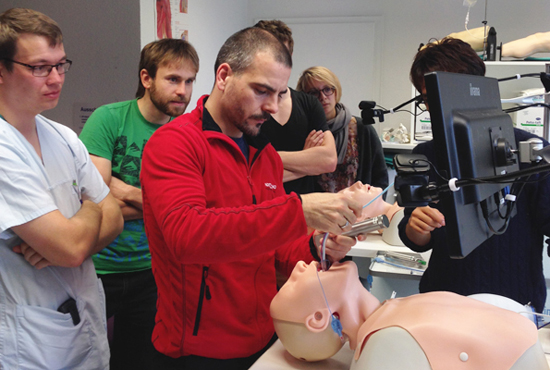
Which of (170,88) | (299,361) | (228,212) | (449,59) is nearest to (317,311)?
(299,361)

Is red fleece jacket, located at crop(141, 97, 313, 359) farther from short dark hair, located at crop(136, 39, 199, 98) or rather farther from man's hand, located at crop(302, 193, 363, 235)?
short dark hair, located at crop(136, 39, 199, 98)

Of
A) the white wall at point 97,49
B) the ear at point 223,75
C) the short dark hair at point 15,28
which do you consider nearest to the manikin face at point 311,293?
the ear at point 223,75

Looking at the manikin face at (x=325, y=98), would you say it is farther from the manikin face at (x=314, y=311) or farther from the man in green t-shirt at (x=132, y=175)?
the manikin face at (x=314, y=311)

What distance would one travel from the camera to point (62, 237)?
1.32 meters

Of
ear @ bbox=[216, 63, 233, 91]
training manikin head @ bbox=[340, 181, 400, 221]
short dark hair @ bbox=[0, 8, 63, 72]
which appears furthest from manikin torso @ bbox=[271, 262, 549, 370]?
short dark hair @ bbox=[0, 8, 63, 72]

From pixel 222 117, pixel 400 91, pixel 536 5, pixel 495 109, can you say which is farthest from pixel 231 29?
pixel 495 109

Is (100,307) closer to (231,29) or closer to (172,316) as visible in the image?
(172,316)

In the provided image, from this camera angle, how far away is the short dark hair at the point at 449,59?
1.42m

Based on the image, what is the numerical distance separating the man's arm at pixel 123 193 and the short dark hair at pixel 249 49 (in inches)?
31.7

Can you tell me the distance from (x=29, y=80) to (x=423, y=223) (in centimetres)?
120

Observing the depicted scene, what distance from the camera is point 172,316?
49.4 inches

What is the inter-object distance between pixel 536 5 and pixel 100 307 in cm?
483

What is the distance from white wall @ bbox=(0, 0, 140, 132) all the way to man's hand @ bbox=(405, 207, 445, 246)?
2053 mm

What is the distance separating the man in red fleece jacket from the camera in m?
1.08
